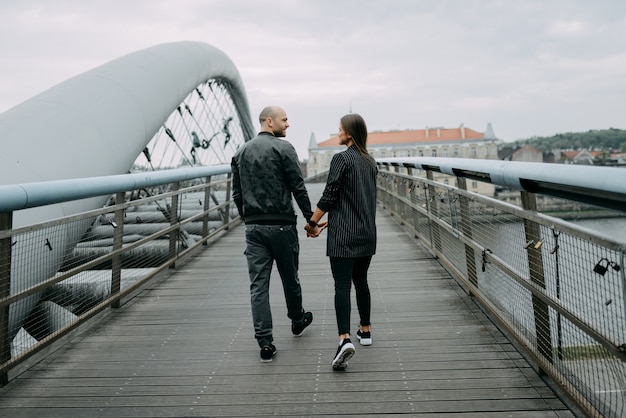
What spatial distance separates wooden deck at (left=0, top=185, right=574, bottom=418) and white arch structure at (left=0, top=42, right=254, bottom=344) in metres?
0.58

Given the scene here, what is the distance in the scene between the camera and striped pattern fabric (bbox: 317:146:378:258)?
9.84ft

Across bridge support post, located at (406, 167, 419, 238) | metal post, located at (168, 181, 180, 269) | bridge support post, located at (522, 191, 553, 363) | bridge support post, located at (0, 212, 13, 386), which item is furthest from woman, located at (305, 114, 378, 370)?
bridge support post, located at (406, 167, 419, 238)

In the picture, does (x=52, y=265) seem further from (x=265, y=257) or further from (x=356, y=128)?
(x=356, y=128)

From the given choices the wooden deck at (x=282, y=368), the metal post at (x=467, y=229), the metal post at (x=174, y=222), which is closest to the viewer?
the wooden deck at (x=282, y=368)

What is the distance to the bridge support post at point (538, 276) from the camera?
2.50 m

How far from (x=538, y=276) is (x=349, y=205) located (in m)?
1.01

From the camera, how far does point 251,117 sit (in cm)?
2834

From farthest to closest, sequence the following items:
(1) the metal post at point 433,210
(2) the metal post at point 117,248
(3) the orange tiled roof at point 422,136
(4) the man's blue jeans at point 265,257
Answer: (3) the orange tiled roof at point 422,136 < (1) the metal post at point 433,210 < (2) the metal post at point 117,248 < (4) the man's blue jeans at point 265,257

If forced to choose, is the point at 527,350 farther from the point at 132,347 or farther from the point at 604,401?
the point at 132,347

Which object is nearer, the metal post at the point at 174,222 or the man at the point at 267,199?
the man at the point at 267,199

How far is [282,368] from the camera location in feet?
9.51

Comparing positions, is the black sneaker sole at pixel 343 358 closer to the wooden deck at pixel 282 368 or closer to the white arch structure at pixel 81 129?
the wooden deck at pixel 282 368

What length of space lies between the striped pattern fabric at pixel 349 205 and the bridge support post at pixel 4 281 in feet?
5.03

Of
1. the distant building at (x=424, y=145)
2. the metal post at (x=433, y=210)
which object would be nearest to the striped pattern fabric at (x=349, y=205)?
the metal post at (x=433, y=210)
